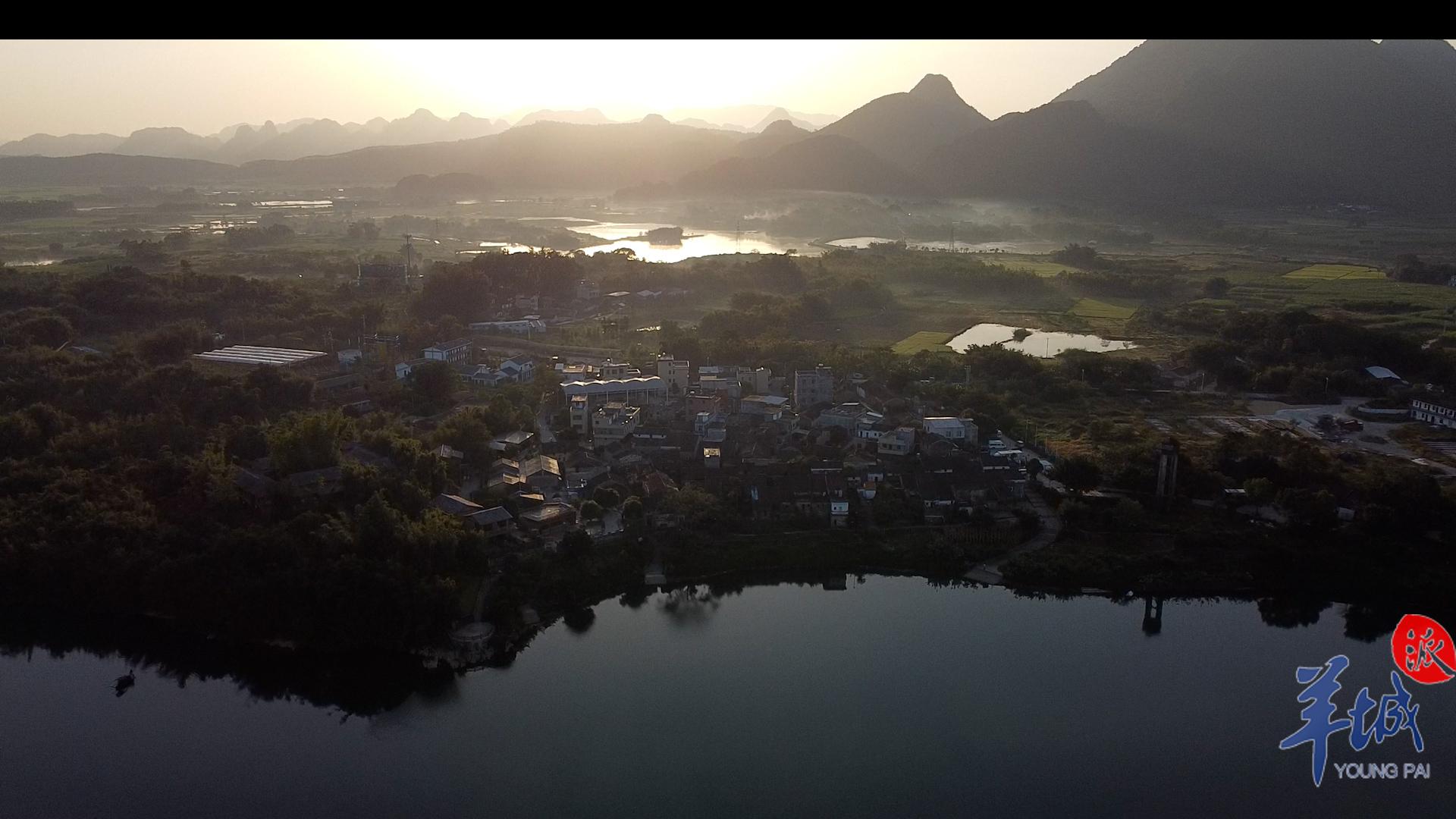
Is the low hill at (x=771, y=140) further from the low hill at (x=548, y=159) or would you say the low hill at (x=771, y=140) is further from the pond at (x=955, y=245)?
the pond at (x=955, y=245)

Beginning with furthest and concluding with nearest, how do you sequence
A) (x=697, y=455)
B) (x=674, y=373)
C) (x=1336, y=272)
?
(x=1336, y=272)
(x=674, y=373)
(x=697, y=455)

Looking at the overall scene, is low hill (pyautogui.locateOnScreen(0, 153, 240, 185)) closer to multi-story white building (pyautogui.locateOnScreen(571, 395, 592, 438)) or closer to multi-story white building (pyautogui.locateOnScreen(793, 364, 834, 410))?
multi-story white building (pyautogui.locateOnScreen(571, 395, 592, 438))

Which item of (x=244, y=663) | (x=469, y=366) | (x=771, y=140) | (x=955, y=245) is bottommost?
(x=244, y=663)

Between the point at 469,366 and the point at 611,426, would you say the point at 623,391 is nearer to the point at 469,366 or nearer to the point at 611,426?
the point at 611,426

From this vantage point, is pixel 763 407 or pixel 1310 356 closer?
pixel 763 407

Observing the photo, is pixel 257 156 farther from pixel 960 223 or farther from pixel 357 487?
pixel 357 487

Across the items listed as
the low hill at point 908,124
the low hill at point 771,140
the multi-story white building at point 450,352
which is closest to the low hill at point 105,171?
the low hill at point 771,140

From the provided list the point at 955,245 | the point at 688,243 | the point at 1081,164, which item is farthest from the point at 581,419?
the point at 1081,164
